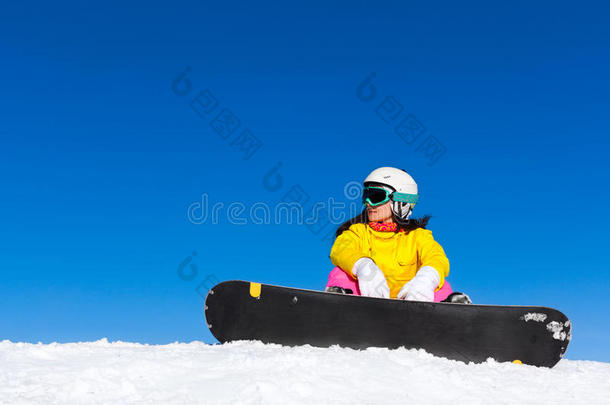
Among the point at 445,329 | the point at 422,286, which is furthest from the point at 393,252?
the point at 445,329

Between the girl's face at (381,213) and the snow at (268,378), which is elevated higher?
Answer: the girl's face at (381,213)

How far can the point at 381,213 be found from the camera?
5617mm

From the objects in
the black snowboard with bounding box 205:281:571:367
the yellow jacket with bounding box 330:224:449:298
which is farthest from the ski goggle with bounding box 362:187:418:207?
the black snowboard with bounding box 205:281:571:367

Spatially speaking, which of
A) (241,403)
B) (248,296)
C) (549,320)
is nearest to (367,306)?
(248,296)

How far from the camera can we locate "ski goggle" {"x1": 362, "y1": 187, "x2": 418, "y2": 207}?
5586 millimetres

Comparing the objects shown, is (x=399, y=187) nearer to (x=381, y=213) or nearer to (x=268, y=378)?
(x=381, y=213)

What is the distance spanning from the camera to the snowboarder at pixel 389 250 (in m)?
5.12

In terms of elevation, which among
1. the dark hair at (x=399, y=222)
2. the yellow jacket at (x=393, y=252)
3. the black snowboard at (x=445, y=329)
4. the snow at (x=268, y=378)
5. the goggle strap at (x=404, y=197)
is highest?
the goggle strap at (x=404, y=197)

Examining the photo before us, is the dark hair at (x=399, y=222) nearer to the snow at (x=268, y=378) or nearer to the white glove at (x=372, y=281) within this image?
the white glove at (x=372, y=281)

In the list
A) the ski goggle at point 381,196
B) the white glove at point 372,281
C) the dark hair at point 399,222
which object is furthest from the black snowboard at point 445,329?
the ski goggle at point 381,196

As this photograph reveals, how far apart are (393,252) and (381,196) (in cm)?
57

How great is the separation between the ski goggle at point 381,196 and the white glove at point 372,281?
0.70 meters

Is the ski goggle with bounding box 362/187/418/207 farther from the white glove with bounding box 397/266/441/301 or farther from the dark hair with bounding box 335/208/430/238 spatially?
the white glove with bounding box 397/266/441/301

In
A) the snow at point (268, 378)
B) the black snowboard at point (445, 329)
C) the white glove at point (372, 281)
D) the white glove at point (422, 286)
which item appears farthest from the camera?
the white glove at point (372, 281)
